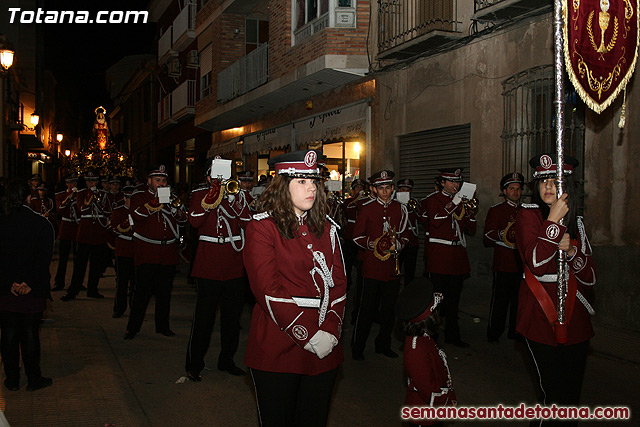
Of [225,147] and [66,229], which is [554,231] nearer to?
[66,229]

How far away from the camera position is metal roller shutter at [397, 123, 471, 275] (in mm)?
13016

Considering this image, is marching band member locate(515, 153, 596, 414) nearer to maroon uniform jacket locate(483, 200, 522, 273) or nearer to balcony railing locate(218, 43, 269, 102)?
maroon uniform jacket locate(483, 200, 522, 273)

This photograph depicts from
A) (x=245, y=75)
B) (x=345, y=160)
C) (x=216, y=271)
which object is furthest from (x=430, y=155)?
(x=245, y=75)

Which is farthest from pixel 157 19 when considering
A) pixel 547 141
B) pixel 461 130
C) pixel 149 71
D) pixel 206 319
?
pixel 206 319

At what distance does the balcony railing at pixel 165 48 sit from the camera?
33469mm

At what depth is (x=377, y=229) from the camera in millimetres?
8102

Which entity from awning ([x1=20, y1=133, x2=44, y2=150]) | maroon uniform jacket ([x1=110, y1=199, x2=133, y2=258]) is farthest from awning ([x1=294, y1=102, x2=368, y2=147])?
awning ([x1=20, y1=133, x2=44, y2=150])

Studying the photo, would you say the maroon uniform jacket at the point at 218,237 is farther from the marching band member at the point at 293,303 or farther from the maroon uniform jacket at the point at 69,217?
the maroon uniform jacket at the point at 69,217

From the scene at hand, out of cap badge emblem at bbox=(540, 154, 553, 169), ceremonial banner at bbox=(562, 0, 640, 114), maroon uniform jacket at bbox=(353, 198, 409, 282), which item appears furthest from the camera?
maroon uniform jacket at bbox=(353, 198, 409, 282)

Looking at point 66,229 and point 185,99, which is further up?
point 185,99

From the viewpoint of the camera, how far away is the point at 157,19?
3950 centimetres

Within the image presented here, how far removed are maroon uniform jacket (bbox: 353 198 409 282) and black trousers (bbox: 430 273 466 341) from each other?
2.52ft

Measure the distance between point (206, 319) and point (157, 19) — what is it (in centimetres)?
3644

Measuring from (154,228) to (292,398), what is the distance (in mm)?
5497
